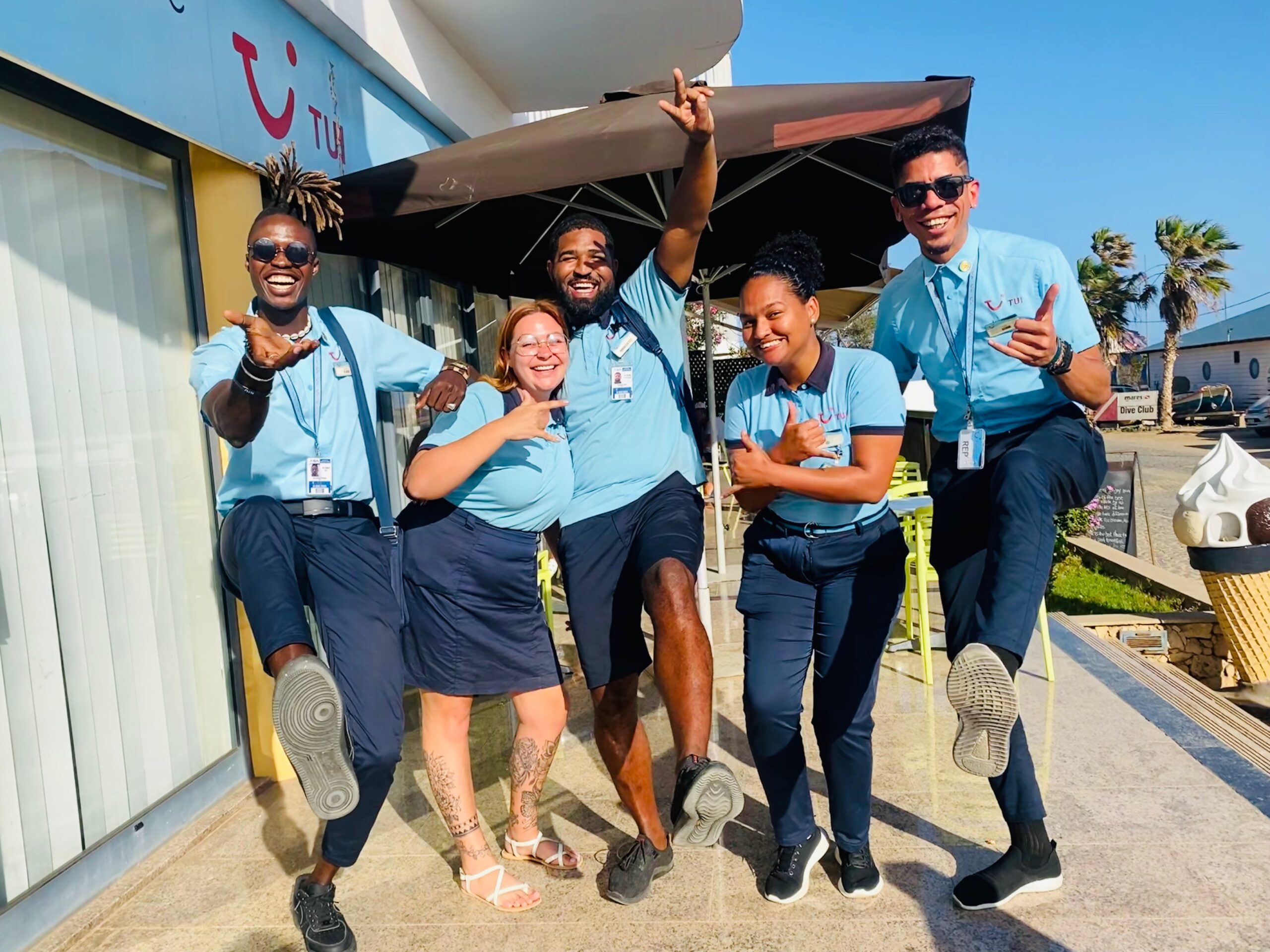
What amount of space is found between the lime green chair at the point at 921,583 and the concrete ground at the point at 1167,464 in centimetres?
265

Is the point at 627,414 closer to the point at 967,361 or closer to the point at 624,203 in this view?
the point at 967,361

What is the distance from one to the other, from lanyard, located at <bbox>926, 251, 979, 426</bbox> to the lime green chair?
125 centimetres

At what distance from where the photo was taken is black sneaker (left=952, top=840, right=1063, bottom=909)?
2637 mm

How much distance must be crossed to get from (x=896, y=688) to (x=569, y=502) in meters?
2.57

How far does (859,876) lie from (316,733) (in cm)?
165

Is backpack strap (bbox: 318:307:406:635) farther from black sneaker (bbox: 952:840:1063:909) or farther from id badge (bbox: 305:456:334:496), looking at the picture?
black sneaker (bbox: 952:840:1063:909)

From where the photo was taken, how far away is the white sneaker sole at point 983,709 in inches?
90.4

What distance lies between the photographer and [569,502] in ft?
9.45

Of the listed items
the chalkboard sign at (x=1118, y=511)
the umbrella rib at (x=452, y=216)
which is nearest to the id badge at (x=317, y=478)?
the umbrella rib at (x=452, y=216)

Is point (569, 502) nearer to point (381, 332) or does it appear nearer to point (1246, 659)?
point (381, 332)

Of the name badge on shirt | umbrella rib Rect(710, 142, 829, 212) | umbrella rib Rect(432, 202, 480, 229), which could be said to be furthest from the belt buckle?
umbrella rib Rect(710, 142, 829, 212)

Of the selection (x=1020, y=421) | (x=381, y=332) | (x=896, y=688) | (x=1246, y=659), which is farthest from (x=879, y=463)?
(x=1246, y=659)

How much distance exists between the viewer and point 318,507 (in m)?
2.62

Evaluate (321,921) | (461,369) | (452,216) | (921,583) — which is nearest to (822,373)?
(461,369)
